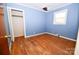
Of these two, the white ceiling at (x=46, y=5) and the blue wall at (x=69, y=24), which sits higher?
the white ceiling at (x=46, y=5)

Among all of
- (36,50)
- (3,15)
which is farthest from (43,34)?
(3,15)

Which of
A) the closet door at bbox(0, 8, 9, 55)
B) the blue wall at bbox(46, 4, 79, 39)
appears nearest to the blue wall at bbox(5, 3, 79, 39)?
the blue wall at bbox(46, 4, 79, 39)

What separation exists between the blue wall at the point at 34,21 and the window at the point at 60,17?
213mm

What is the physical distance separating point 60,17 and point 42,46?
1.83 feet

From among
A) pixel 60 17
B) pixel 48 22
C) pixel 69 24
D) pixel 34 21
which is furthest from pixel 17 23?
pixel 69 24

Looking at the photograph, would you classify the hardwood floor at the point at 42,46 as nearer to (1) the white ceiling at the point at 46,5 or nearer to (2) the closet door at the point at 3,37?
(2) the closet door at the point at 3,37

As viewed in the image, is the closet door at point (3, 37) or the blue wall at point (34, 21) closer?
the closet door at point (3, 37)

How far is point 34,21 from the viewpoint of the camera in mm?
1220

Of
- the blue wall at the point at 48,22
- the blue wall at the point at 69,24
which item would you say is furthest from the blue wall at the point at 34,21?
the blue wall at the point at 69,24

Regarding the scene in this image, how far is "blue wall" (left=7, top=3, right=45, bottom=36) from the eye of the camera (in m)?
1.18

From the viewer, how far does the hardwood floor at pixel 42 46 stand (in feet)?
3.84

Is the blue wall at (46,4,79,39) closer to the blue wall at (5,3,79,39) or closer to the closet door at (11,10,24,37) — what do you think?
the blue wall at (5,3,79,39)

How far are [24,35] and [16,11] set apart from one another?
40 centimetres

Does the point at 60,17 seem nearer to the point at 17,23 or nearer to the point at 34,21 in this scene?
the point at 34,21
